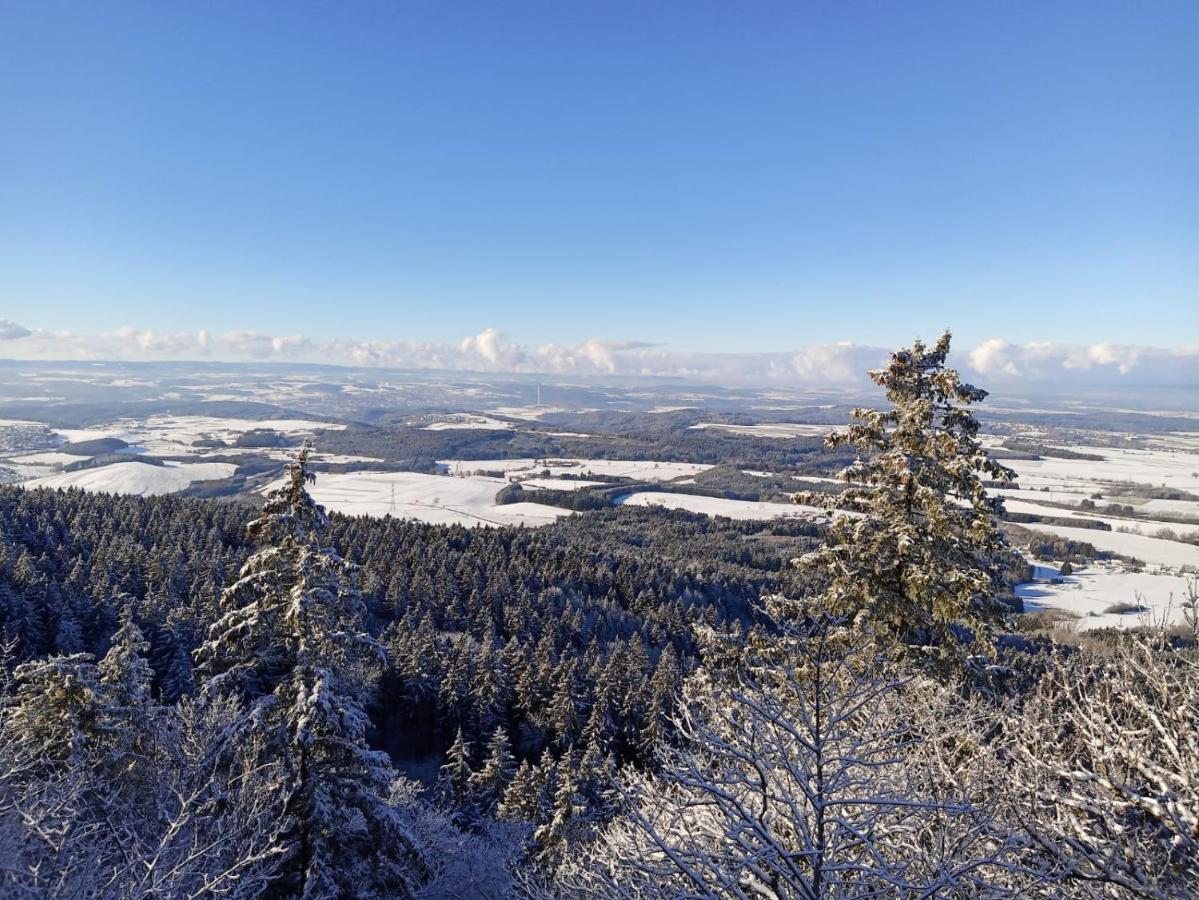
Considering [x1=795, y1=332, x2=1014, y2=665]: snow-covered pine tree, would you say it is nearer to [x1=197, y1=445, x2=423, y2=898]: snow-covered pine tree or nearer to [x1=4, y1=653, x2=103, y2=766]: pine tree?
[x1=197, y1=445, x2=423, y2=898]: snow-covered pine tree

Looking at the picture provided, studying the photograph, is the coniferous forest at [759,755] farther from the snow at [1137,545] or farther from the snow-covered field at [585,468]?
the snow-covered field at [585,468]

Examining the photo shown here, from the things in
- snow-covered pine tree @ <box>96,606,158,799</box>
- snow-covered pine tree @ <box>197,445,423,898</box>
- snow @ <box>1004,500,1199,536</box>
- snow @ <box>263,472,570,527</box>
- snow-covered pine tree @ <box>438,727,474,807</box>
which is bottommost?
snow @ <box>263,472,570,527</box>

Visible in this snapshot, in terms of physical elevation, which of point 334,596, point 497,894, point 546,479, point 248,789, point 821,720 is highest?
point 821,720

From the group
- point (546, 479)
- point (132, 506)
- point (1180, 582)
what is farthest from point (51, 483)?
point (1180, 582)

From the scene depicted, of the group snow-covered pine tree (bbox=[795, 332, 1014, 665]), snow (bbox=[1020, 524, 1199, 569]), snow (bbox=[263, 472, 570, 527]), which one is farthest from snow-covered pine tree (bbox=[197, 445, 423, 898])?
snow (bbox=[1020, 524, 1199, 569])

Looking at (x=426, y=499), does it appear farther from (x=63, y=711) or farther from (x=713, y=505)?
(x=63, y=711)

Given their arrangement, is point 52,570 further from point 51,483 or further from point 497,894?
point 51,483

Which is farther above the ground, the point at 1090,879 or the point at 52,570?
the point at 1090,879
